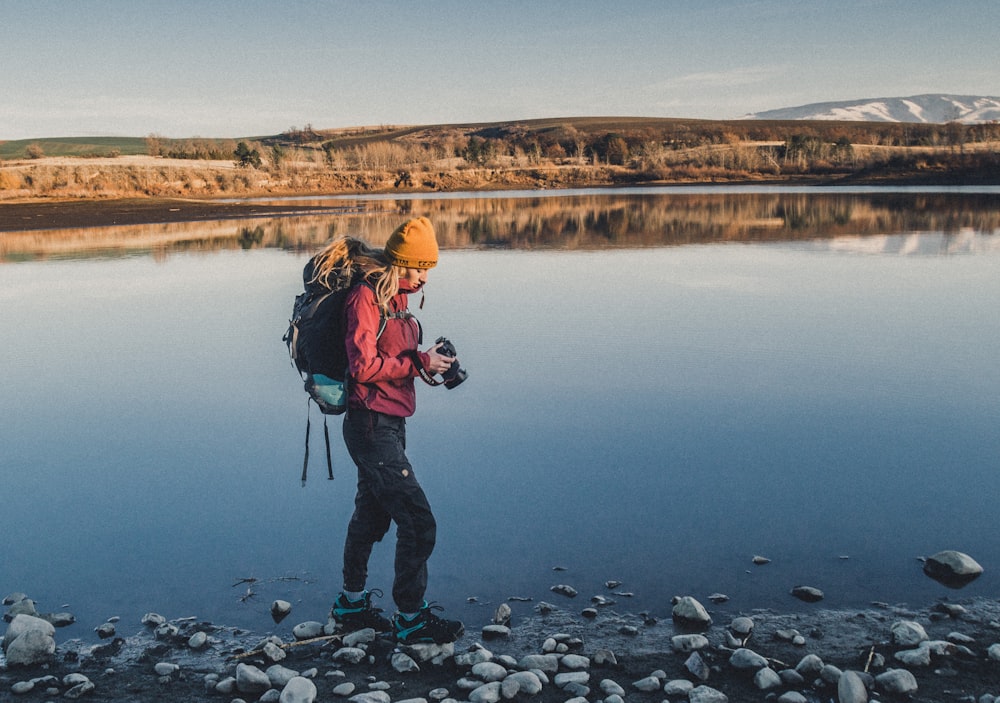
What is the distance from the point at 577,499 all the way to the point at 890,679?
2.33 m

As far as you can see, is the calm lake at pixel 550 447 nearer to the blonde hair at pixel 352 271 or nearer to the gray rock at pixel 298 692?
the gray rock at pixel 298 692

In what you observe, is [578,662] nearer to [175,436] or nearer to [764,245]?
[175,436]

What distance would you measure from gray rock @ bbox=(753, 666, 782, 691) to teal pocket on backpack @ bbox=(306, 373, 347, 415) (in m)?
2.07

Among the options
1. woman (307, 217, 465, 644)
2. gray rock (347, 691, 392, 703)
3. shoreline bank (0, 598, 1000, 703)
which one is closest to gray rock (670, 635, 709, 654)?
shoreline bank (0, 598, 1000, 703)

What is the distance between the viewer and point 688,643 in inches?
147

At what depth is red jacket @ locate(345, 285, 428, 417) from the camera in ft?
12.2

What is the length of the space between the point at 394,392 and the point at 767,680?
197cm

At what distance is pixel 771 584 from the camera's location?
4.32m

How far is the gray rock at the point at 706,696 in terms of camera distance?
130 inches

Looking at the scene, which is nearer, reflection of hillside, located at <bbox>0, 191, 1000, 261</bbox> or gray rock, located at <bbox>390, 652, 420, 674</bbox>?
gray rock, located at <bbox>390, 652, 420, 674</bbox>

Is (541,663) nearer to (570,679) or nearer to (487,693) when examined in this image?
(570,679)

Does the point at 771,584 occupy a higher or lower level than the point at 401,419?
lower

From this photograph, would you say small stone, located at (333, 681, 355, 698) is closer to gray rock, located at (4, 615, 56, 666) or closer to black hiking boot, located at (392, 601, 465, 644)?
black hiking boot, located at (392, 601, 465, 644)

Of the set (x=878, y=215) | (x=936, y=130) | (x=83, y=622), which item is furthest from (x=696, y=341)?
(x=936, y=130)
